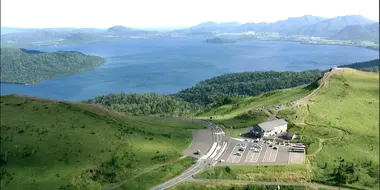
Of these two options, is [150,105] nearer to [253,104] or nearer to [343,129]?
[253,104]

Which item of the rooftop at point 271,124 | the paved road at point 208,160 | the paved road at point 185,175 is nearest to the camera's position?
the paved road at point 185,175

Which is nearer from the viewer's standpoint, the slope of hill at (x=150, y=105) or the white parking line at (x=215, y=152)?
the white parking line at (x=215, y=152)

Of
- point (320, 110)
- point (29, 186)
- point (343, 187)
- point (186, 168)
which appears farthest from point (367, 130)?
point (29, 186)

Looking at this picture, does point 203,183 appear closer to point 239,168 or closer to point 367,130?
point 239,168

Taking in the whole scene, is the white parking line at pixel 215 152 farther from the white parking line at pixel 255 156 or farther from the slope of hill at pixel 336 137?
the white parking line at pixel 255 156

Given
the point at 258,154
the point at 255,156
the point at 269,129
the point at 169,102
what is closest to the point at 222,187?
the point at 255,156

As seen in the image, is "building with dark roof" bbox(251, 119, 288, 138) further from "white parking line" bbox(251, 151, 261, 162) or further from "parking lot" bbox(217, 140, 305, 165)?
"white parking line" bbox(251, 151, 261, 162)

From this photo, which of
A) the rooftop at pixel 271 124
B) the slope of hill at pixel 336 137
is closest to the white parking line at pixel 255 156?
the slope of hill at pixel 336 137
